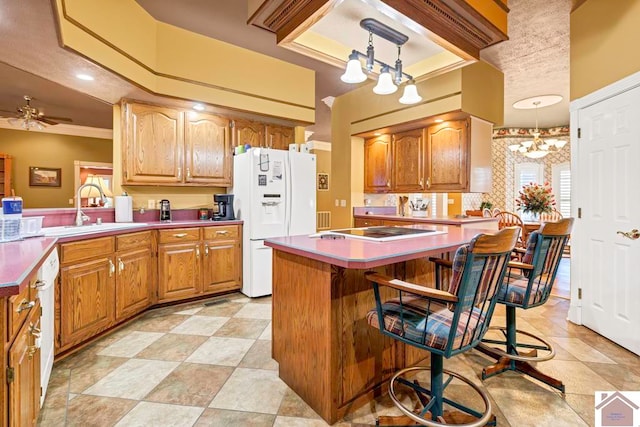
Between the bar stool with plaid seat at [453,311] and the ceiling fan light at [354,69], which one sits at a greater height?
the ceiling fan light at [354,69]

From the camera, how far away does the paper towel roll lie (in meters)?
3.35

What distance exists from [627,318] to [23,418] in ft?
12.1

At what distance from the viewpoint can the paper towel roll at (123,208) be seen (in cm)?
335

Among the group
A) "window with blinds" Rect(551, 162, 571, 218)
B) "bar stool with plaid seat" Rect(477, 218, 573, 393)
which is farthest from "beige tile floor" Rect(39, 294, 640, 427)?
"window with blinds" Rect(551, 162, 571, 218)

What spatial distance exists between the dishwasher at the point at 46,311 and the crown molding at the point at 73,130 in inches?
217

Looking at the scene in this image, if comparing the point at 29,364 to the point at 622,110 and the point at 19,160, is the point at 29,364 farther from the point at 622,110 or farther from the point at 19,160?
the point at 19,160

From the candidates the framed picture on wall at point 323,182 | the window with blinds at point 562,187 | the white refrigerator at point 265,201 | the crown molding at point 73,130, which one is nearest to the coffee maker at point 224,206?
the white refrigerator at point 265,201

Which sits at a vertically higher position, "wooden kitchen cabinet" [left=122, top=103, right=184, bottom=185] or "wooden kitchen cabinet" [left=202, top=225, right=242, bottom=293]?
"wooden kitchen cabinet" [left=122, top=103, right=184, bottom=185]

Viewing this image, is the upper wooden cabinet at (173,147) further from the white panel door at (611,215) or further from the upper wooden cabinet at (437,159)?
the white panel door at (611,215)

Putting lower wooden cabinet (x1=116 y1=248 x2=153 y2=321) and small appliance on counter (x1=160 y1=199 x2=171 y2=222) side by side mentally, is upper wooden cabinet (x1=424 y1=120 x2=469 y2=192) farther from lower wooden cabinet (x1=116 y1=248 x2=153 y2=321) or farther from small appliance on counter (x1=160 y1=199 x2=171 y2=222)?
lower wooden cabinet (x1=116 y1=248 x2=153 y2=321)

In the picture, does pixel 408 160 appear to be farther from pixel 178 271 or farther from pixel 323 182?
pixel 323 182

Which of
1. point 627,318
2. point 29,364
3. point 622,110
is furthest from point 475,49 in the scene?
point 29,364

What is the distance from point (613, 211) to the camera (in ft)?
8.55

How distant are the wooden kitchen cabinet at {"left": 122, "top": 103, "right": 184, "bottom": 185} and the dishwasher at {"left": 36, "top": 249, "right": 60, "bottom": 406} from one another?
1668 mm
